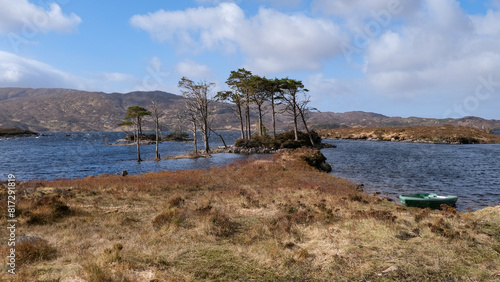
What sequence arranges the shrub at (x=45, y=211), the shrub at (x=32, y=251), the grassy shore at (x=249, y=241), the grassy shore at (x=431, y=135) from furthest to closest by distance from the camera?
the grassy shore at (x=431, y=135) → the shrub at (x=45, y=211) → the shrub at (x=32, y=251) → the grassy shore at (x=249, y=241)

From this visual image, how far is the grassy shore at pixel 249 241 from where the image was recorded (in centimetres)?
729

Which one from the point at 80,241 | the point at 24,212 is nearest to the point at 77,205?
the point at 24,212

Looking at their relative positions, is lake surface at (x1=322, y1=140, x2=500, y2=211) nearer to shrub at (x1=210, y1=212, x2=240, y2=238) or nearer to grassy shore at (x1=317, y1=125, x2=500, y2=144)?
shrub at (x1=210, y1=212, x2=240, y2=238)

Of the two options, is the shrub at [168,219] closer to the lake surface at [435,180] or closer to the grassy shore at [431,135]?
the lake surface at [435,180]

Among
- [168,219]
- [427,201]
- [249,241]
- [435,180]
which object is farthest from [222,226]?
[435,180]

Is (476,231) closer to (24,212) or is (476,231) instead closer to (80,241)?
(80,241)

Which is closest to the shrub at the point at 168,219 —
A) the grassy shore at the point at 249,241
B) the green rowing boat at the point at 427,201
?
the grassy shore at the point at 249,241

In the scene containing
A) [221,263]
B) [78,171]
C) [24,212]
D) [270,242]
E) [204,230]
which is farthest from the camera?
[78,171]

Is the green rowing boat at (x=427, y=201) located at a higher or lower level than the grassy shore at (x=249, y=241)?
lower

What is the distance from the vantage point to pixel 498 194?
20297 mm

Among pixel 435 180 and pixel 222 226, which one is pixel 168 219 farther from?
pixel 435 180

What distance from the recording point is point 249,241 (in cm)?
958

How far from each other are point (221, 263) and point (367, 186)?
18.6 m

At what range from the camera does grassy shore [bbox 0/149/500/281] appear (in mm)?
7285
